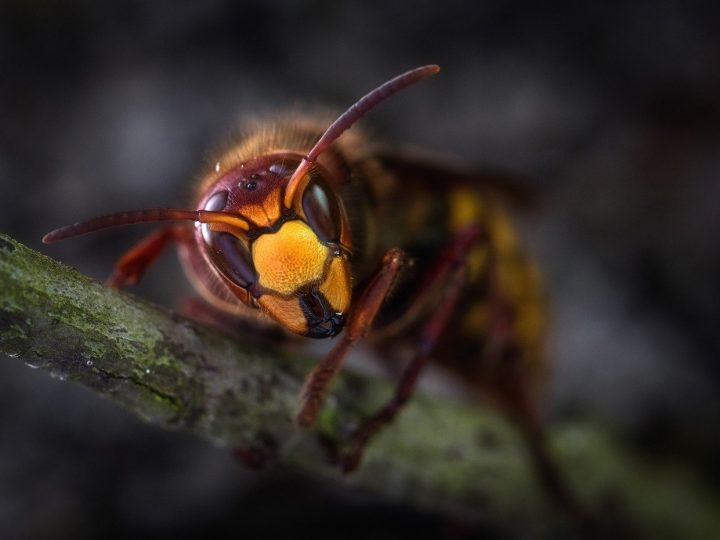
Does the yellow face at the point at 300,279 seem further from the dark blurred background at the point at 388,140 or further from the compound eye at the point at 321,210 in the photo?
the dark blurred background at the point at 388,140

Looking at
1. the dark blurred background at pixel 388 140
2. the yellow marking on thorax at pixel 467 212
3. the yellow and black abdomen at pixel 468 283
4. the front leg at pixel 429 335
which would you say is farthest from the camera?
the dark blurred background at pixel 388 140

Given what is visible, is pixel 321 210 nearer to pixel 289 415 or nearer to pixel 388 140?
pixel 289 415

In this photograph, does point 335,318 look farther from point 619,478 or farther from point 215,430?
point 619,478

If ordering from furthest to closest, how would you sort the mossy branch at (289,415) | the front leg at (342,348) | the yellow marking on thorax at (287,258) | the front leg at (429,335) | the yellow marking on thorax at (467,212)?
1. the yellow marking on thorax at (467,212)
2. the front leg at (429,335)
3. the front leg at (342,348)
4. the yellow marking on thorax at (287,258)
5. the mossy branch at (289,415)

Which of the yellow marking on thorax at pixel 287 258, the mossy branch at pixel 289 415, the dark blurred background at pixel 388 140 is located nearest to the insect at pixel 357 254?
the yellow marking on thorax at pixel 287 258

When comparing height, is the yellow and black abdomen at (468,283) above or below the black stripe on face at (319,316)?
above

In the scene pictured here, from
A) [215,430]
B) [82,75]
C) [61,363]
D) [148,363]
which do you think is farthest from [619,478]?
[82,75]

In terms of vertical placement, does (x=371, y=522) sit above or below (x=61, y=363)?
above
